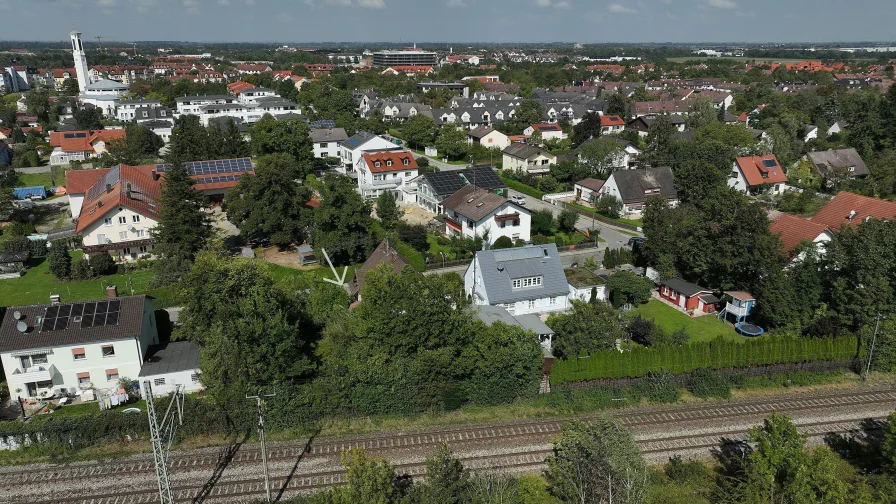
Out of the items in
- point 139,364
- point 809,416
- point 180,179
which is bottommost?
point 809,416

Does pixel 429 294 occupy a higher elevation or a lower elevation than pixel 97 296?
higher

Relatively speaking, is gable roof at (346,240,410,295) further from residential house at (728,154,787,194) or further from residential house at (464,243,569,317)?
residential house at (728,154,787,194)

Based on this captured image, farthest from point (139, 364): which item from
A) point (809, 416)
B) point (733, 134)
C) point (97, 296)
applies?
point (733, 134)

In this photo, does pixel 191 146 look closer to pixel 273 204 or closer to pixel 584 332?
pixel 273 204

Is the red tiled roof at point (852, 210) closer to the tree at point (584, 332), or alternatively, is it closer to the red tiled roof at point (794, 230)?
the red tiled roof at point (794, 230)

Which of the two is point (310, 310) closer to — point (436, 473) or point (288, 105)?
point (436, 473)

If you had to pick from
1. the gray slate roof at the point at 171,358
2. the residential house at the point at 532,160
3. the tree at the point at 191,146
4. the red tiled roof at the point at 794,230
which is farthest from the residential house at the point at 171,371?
the residential house at the point at 532,160
